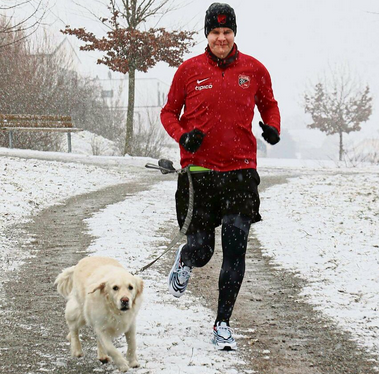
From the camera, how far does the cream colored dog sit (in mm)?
3691

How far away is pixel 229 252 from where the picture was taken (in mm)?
4332

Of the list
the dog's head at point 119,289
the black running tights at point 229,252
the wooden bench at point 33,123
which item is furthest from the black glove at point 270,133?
the wooden bench at point 33,123

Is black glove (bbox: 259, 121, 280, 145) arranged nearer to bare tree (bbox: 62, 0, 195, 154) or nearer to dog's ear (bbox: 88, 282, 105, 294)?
dog's ear (bbox: 88, 282, 105, 294)

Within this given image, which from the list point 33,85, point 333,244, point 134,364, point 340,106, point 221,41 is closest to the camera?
point 134,364

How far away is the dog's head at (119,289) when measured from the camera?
11.9ft

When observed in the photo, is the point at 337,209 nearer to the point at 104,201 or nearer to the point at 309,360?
the point at 104,201

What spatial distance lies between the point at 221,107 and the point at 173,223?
19.6 ft

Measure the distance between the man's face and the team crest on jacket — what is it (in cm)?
20

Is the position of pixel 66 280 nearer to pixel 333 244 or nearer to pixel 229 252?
pixel 229 252

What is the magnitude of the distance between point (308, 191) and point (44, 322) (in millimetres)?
10596

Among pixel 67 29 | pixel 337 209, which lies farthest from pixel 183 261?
pixel 67 29

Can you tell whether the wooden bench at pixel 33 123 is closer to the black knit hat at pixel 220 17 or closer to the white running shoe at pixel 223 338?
the black knit hat at pixel 220 17

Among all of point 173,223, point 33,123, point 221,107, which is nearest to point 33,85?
point 33,123

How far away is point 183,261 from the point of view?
180 inches
